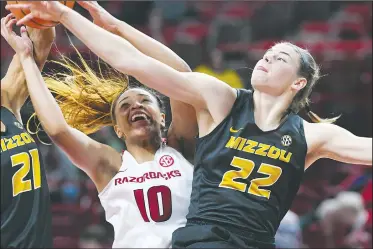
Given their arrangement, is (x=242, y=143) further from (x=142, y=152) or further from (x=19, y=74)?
(x=19, y=74)

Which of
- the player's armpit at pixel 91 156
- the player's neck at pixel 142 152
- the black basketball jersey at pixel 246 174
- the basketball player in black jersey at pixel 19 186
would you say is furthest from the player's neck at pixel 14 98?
the black basketball jersey at pixel 246 174

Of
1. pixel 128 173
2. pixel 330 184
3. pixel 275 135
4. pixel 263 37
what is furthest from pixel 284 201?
pixel 263 37

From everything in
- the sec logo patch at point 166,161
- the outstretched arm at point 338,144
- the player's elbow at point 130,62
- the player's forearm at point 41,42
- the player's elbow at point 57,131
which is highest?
the player's elbow at point 130,62

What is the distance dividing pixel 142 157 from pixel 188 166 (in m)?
0.25

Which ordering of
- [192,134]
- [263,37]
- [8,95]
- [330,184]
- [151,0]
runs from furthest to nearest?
[151,0] < [263,37] < [330,184] < [192,134] < [8,95]

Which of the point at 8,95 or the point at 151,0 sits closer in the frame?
the point at 8,95

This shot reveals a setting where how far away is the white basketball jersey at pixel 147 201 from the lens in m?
3.73

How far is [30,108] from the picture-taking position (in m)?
4.21

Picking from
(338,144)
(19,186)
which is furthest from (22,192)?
(338,144)

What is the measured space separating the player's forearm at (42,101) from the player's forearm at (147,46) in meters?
0.50

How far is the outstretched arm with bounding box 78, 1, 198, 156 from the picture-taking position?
388 centimetres

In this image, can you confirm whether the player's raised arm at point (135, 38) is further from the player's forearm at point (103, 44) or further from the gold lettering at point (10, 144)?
the gold lettering at point (10, 144)

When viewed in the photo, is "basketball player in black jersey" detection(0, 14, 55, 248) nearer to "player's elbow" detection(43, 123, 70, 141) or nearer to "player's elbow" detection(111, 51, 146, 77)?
"player's elbow" detection(43, 123, 70, 141)

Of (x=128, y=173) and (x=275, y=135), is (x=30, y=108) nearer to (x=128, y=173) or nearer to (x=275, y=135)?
(x=128, y=173)
